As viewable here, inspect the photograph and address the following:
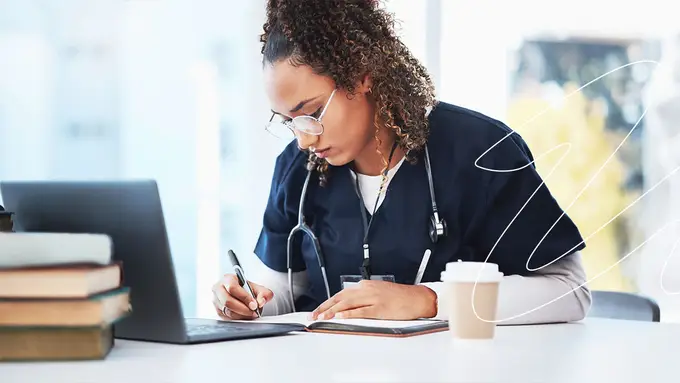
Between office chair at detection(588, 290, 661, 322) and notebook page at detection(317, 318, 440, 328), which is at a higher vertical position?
notebook page at detection(317, 318, 440, 328)

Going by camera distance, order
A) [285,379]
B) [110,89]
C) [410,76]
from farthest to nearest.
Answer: [110,89]
[410,76]
[285,379]

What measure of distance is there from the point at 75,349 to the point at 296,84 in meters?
0.87

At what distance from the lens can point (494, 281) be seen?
3.84ft

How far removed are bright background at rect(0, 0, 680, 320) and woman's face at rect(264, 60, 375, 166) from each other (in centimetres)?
61

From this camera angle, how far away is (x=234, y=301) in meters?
1.57

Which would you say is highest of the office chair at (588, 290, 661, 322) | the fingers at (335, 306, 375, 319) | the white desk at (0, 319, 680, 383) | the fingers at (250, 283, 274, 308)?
the white desk at (0, 319, 680, 383)

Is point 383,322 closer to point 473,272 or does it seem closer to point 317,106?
point 473,272

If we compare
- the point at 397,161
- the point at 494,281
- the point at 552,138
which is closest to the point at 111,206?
the point at 494,281

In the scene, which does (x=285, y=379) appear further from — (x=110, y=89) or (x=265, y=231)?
(x=110, y=89)

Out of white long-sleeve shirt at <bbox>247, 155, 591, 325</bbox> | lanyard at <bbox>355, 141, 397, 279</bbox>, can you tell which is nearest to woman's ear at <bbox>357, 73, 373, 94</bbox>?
lanyard at <bbox>355, 141, 397, 279</bbox>

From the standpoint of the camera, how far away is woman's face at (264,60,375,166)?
1.74 meters

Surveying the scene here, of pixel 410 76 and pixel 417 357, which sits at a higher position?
pixel 410 76

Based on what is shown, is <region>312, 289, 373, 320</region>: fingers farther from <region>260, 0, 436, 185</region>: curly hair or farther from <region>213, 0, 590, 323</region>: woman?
<region>260, 0, 436, 185</region>: curly hair

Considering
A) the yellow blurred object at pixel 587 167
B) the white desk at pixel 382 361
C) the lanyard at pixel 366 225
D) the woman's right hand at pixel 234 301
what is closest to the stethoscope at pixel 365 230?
the lanyard at pixel 366 225
